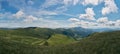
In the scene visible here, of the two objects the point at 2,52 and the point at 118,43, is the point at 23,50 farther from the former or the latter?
the point at 118,43

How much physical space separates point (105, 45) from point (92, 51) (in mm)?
13177

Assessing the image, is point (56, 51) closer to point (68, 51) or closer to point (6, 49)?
point (68, 51)

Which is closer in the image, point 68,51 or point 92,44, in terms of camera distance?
point 68,51

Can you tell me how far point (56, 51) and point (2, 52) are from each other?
35.1 metres

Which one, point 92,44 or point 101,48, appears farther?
point 92,44

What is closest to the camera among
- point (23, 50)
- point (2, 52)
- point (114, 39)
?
point (2, 52)

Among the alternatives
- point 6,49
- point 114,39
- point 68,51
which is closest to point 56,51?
point 68,51

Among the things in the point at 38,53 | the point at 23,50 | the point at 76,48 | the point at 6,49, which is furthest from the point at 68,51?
the point at 6,49

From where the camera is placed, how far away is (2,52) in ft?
510

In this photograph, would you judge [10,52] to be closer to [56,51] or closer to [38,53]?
[38,53]

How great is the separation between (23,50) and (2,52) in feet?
52.2

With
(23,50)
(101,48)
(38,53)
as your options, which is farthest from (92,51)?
(23,50)

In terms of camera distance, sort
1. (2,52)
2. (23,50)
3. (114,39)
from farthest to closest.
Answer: (114,39)
(23,50)
(2,52)

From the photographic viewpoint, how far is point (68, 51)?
162500 millimetres
